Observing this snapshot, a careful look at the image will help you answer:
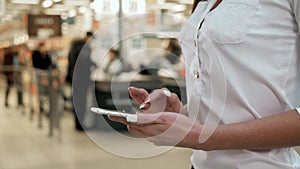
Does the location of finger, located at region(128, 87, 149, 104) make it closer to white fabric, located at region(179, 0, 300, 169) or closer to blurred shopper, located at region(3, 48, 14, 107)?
white fabric, located at region(179, 0, 300, 169)

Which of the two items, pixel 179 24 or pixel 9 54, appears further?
pixel 9 54

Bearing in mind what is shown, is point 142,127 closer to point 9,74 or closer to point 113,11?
point 113,11

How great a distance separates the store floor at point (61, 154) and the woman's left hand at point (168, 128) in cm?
250

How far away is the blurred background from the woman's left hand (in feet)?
0.30

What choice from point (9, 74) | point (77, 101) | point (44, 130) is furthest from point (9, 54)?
point (77, 101)

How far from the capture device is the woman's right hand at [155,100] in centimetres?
70

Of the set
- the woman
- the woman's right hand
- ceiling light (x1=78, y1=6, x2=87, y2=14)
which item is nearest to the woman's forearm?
the woman

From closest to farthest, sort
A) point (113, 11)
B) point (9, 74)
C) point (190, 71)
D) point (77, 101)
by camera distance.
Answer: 1. point (190, 71)
2. point (77, 101)
3. point (113, 11)
4. point (9, 74)

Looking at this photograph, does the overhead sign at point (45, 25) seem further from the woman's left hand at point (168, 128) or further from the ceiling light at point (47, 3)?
the woman's left hand at point (168, 128)

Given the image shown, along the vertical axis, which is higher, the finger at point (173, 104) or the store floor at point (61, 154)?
the finger at point (173, 104)

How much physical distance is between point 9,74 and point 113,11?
146 inches

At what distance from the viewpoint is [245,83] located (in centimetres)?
65

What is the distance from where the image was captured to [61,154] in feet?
14.8

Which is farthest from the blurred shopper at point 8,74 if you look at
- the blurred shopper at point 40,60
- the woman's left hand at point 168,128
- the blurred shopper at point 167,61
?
the woman's left hand at point 168,128
